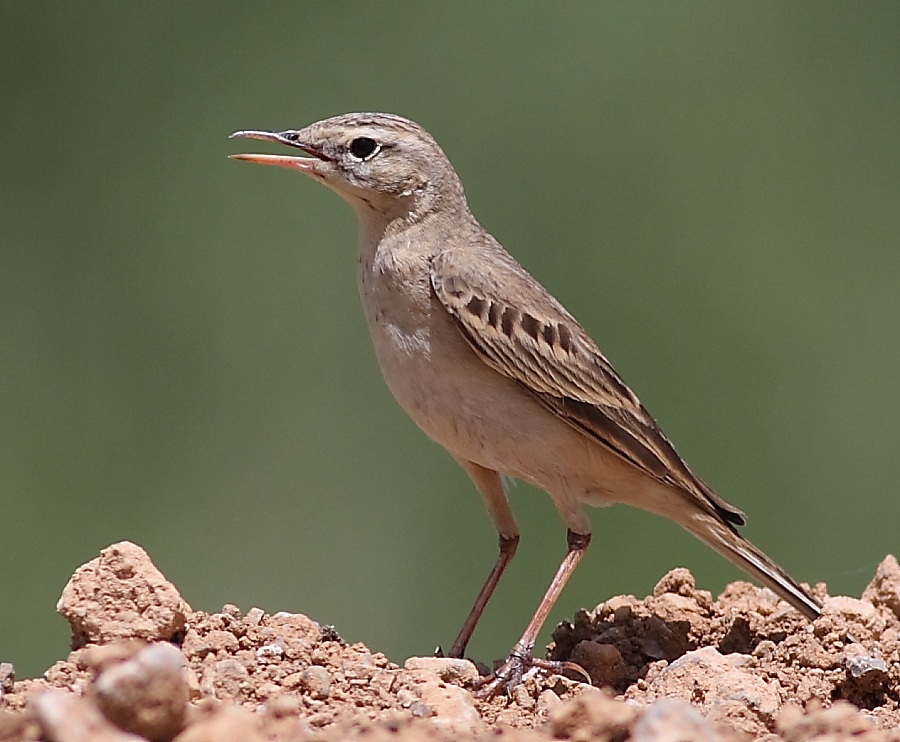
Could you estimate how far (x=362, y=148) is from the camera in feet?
22.9

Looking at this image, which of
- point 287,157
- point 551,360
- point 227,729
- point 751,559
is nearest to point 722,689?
point 751,559

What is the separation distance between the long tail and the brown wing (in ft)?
0.32

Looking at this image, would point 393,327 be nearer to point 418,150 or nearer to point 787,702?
point 418,150

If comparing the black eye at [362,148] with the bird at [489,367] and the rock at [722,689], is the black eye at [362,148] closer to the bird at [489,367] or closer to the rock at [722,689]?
the bird at [489,367]

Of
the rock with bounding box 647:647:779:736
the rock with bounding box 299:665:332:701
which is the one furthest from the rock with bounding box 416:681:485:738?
the rock with bounding box 647:647:779:736

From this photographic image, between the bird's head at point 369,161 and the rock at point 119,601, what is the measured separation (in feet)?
7.03

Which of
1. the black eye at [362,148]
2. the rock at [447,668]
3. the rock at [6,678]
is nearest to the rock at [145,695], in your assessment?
the rock at [6,678]

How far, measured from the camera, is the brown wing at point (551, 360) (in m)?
6.59

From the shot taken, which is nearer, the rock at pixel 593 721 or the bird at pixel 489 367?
the rock at pixel 593 721

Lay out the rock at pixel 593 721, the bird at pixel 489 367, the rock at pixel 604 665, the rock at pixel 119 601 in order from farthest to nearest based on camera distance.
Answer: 1. the bird at pixel 489 367
2. the rock at pixel 604 665
3. the rock at pixel 119 601
4. the rock at pixel 593 721

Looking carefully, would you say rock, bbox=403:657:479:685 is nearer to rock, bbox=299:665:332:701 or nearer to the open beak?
rock, bbox=299:665:332:701

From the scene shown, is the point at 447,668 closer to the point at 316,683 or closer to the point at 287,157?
the point at 316,683

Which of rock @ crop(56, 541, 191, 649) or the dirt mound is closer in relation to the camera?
the dirt mound

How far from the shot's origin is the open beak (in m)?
6.73
